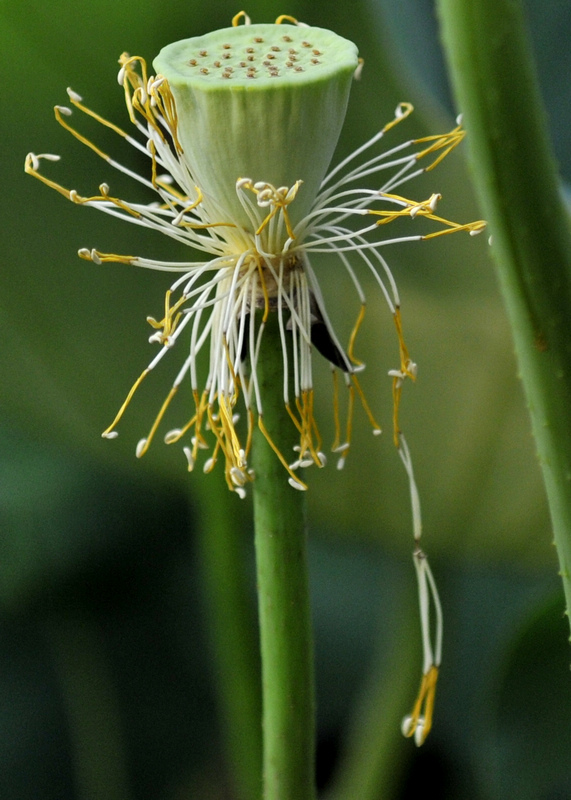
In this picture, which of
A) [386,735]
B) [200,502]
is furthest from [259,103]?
[386,735]

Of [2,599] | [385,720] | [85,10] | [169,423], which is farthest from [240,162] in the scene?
[2,599]

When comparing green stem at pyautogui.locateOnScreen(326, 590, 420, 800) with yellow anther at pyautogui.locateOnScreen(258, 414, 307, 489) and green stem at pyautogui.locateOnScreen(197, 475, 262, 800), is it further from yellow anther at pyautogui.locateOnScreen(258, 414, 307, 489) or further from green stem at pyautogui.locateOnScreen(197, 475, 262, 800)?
yellow anther at pyautogui.locateOnScreen(258, 414, 307, 489)

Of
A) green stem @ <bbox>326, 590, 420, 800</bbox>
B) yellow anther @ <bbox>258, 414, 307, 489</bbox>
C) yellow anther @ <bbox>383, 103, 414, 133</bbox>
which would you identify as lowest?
green stem @ <bbox>326, 590, 420, 800</bbox>

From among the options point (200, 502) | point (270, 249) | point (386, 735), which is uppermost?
point (270, 249)

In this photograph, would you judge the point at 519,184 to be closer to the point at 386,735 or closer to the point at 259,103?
the point at 259,103

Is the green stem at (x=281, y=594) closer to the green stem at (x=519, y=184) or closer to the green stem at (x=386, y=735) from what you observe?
the green stem at (x=519, y=184)

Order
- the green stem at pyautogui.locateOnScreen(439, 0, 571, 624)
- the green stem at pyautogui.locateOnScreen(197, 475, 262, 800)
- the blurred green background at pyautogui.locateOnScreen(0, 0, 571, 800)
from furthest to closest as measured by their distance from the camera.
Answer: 1. the green stem at pyautogui.locateOnScreen(197, 475, 262, 800)
2. the blurred green background at pyautogui.locateOnScreen(0, 0, 571, 800)
3. the green stem at pyautogui.locateOnScreen(439, 0, 571, 624)

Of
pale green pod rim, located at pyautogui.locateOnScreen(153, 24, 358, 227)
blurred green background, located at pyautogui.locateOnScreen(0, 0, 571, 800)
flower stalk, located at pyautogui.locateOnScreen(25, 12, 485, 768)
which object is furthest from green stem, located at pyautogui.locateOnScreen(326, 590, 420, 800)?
pale green pod rim, located at pyautogui.locateOnScreen(153, 24, 358, 227)
